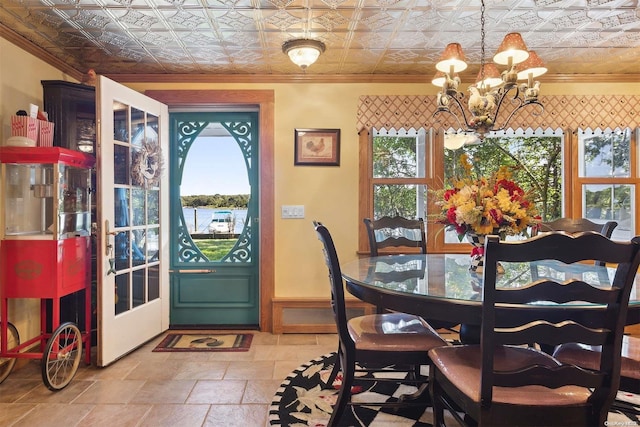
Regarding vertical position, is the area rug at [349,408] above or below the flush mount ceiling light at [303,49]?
below

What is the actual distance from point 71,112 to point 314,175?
1922 millimetres

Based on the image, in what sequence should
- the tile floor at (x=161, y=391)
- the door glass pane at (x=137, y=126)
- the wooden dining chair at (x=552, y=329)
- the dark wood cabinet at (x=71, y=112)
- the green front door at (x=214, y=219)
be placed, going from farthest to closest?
the green front door at (x=214, y=219) → the door glass pane at (x=137, y=126) → the dark wood cabinet at (x=71, y=112) → the tile floor at (x=161, y=391) → the wooden dining chair at (x=552, y=329)

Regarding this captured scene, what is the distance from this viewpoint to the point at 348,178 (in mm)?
3381

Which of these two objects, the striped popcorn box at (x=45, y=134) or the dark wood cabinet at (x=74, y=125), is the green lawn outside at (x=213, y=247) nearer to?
the dark wood cabinet at (x=74, y=125)

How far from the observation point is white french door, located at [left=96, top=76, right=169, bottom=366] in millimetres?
2578

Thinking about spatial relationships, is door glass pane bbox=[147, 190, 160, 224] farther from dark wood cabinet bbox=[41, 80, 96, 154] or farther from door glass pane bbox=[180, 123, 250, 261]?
dark wood cabinet bbox=[41, 80, 96, 154]

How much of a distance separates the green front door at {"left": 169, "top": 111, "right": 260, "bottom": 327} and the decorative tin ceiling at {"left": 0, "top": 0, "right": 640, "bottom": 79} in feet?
1.83

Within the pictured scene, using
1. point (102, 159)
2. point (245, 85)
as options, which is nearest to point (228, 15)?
point (245, 85)

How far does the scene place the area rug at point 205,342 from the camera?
2.99 m

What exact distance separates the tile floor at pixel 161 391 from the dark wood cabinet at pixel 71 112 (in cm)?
158

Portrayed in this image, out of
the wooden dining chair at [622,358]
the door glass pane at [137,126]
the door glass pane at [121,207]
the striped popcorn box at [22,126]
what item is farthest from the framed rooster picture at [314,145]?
the wooden dining chair at [622,358]

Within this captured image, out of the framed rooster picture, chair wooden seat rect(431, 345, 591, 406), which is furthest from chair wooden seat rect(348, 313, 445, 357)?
the framed rooster picture

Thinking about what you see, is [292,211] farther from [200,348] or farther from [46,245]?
[46,245]

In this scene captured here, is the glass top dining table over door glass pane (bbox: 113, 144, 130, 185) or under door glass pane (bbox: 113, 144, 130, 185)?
under
